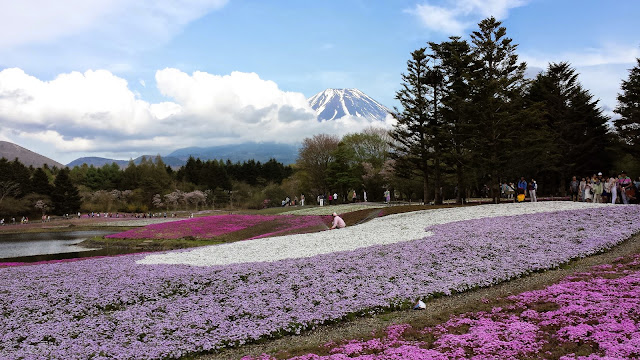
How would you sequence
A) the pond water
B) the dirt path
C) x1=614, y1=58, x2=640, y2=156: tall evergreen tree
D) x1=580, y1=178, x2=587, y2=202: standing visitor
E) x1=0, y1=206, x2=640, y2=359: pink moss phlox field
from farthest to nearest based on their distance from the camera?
x1=614, y1=58, x2=640, y2=156: tall evergreen tree, x1=580, y1=178, x2=587, y2=202: standing visitor, the pond water, x1=0, y1=206, x2=640, y2=359: pink moss phlox field, the dirt path

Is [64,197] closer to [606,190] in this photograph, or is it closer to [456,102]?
[456,102]

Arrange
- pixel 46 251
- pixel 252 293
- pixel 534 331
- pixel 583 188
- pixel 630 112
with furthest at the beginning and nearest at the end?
pixel 630 112
pixel 583 188
pixel 46 251
pixel 252 293
pixel 534 331

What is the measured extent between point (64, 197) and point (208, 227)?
67.3m

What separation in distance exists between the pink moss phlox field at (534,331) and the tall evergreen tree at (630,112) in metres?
56.8

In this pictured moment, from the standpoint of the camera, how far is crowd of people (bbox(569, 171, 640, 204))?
3222 cm

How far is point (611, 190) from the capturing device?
33.3 m

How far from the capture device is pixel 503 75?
4478 cm

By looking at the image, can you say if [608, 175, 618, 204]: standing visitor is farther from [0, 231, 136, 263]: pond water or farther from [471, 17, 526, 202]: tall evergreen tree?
[0, 231, 136, 263]: pond water

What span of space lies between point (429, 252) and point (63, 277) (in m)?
15.5

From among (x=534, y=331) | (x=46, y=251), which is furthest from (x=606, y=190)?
(x=46, y=251)

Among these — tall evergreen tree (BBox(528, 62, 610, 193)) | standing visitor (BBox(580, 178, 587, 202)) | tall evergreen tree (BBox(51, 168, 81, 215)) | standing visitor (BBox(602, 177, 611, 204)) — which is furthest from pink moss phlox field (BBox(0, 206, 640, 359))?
tall evergreen tree (BBox(51, 168, 81, 215))

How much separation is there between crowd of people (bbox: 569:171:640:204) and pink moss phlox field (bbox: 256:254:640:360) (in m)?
25.7

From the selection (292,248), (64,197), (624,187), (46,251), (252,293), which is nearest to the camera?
(252,293)

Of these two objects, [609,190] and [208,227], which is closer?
[609,190]
